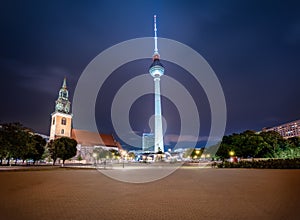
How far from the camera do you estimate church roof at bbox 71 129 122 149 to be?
371ft

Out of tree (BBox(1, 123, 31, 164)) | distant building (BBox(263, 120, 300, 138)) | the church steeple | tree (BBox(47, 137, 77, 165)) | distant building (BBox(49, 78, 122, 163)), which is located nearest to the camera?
tree (BBox(1, 123, 31, 164))

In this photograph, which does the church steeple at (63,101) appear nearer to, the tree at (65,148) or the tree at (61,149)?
the tree at (61,149)

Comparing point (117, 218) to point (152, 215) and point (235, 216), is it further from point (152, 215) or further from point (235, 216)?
point (235, 216)

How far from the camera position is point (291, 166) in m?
30.7

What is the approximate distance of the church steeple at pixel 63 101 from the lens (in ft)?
281

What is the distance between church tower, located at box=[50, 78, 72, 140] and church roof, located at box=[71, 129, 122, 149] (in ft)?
86.3

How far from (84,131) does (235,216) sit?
122 m

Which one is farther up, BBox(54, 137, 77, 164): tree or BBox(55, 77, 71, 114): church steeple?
BBox(55, 77, 71, 114): church steeple

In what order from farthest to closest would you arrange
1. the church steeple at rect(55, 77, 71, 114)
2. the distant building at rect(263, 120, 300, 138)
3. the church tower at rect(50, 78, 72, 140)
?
the distant building at rect(263, 120, 300, 138), the church steeple at rect(55, 77, 71, 114), the church tower at rect(50, 78, 72, 140)

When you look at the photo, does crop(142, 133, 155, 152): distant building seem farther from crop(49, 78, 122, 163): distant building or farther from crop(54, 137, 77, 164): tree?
crop(54, 137, 77, 164): tree

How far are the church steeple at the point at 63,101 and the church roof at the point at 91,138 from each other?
91.6ft

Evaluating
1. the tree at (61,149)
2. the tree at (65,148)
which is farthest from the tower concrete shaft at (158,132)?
the tree at (61,149)

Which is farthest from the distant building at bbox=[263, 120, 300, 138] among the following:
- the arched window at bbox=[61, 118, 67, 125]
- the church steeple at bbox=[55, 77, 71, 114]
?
the church steeple at bbox=[55, 77, 71, 114]

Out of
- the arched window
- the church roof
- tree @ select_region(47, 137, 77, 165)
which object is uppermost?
the arched window
